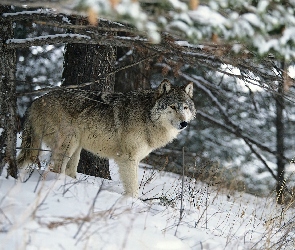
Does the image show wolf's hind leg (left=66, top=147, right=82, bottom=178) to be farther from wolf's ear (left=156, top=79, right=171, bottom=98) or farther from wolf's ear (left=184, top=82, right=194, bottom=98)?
wolf's ear (left=184, top=82, right=194, bottom=98)

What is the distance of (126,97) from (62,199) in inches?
118

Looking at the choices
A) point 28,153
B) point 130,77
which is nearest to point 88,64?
point 28,153

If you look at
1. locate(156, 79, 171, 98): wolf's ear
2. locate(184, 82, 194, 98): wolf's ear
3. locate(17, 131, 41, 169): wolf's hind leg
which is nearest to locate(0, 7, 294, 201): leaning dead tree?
locate(17, 131, 41, 169): wolf's hind leg

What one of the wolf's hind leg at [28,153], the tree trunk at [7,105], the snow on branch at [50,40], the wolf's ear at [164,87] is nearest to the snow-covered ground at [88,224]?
the tree trunk at [7,105]

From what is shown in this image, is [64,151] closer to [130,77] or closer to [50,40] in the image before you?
[50,40]

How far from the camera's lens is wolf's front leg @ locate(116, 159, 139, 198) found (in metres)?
7.41

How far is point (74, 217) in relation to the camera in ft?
15.4

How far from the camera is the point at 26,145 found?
747cm

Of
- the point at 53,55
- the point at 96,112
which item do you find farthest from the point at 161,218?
the point at 53,55

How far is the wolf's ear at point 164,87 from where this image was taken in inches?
299

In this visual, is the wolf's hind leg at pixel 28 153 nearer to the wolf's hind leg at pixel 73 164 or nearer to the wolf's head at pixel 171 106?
the wolf's hind leg at pixel 73 164

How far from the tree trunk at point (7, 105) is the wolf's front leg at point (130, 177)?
6.04 ft

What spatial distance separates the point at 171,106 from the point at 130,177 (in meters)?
1.24

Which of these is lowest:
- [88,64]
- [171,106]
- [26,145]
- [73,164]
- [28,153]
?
[73,164]
